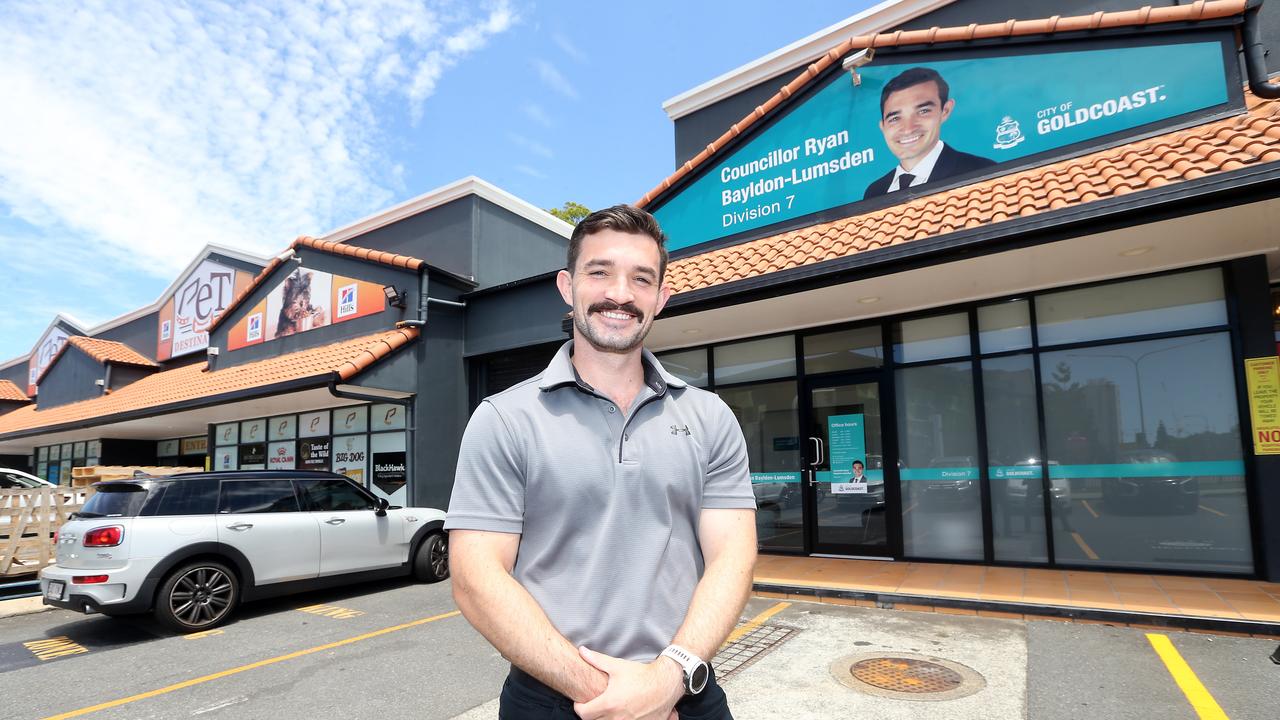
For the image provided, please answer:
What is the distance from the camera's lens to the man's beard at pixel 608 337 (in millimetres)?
1934

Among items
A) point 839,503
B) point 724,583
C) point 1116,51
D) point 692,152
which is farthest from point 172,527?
point 1116,51

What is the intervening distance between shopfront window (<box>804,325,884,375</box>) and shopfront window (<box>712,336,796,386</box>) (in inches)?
11.9

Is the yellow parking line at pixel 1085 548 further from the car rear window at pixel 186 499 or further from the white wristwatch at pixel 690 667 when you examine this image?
the car rear window at pixel 186 499

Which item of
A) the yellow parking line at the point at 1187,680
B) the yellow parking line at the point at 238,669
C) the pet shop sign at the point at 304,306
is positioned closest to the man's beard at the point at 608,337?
the yellow parking line at the point at 1187,680

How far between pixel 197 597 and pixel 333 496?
6.17 feet

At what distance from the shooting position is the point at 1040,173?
7547mm

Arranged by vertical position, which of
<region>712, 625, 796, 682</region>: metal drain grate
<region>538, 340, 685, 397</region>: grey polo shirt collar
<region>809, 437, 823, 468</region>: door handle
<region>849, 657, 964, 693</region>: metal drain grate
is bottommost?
<region>712, 625, 796, 682</region>: metal drain grate

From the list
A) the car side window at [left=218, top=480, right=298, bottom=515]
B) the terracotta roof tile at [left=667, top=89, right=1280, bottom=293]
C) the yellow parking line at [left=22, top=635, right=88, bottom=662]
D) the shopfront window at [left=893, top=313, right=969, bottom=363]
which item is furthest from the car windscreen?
the shopfront window at [left=893, top=313, right=969, bottom=363]

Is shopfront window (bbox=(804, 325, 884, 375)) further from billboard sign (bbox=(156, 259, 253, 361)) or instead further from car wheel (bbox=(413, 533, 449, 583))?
billboard sign (bbox=(156, 259, 253, 361))

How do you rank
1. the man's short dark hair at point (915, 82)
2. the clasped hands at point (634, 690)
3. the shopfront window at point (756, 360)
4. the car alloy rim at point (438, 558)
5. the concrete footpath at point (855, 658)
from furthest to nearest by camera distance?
1. the shopfront window at point (756, 360)
2. the car alloy rim at point (438, 558)
3. the man's short dark hair at point (915, 82)
4. the concrete footpath at point (855, 658)
5. the clasped hands at point (634, 690)

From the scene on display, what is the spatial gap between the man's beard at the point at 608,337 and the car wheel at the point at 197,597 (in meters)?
7.31

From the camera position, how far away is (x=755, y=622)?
6.51 m

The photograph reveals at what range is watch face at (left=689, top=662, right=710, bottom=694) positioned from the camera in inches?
65.1

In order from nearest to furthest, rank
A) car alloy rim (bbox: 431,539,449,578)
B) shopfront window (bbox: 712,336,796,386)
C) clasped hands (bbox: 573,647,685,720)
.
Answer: clasped hands (bbox: 573,647,685,720)
car alloy rim (bbox: 431,539,449,578)
shopfront window (bbox: 712,336,796,386)
